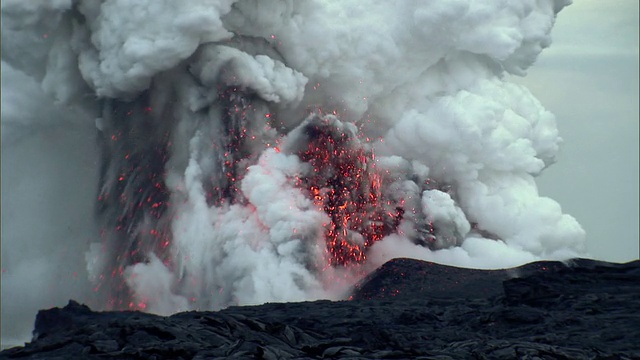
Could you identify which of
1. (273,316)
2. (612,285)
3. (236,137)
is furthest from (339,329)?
(612,285)

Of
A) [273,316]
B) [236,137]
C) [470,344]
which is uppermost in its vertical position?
[236,137]

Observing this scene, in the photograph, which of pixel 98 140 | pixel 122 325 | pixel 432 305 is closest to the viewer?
pixel 122 325

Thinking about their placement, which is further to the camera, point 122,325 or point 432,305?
point 432,305

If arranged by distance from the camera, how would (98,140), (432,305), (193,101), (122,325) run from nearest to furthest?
(122,325)
(432,305)
(193,101)
(98,140)

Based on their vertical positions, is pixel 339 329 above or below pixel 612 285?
below

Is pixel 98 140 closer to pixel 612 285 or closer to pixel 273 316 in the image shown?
pixel 273 316

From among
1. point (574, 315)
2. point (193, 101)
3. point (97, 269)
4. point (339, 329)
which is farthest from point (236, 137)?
point (574, 315)
